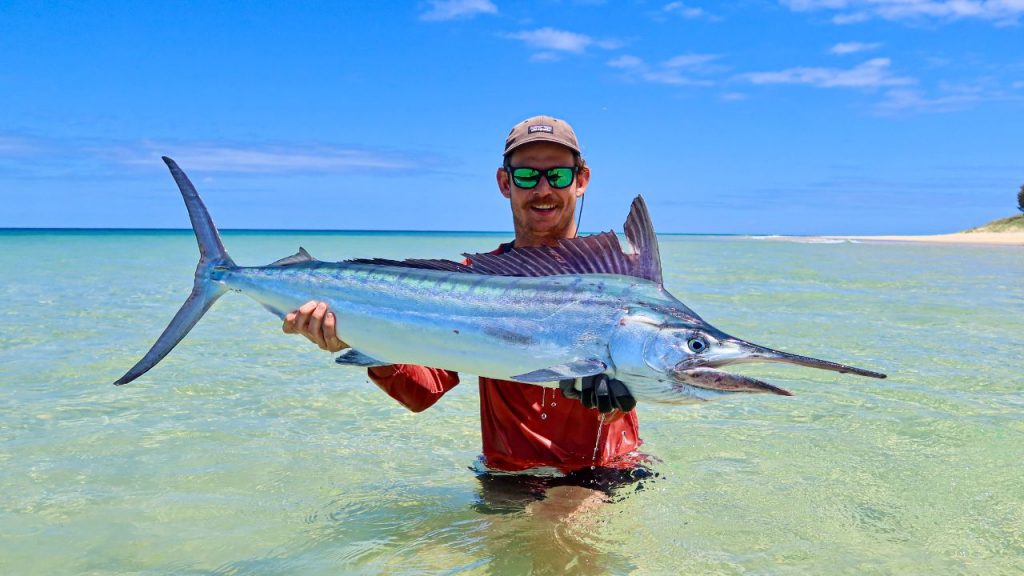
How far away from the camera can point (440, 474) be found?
15.0 ft

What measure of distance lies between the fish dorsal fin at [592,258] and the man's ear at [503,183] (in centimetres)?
101

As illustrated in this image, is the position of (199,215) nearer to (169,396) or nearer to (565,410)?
(565,410)

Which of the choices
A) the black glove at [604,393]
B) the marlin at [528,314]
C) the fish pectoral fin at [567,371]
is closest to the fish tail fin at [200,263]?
the marlin at [528,314]

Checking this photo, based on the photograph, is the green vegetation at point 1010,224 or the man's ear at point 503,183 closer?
the man's ear at point 503,183

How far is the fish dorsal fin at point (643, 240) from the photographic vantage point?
302 centimetres

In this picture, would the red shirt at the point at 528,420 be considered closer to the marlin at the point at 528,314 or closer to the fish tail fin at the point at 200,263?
the marlin at the point at 528,314

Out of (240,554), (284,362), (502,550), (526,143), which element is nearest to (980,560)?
(502,550)

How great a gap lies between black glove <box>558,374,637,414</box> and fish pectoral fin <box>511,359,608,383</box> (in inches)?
1.7

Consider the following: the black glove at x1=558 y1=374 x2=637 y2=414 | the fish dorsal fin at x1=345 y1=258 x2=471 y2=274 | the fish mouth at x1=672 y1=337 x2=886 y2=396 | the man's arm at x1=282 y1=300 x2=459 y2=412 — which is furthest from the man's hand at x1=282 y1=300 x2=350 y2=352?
the fish mouth at x1=672 y1=337 x2=886 y2=396

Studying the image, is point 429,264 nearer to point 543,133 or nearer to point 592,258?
point 592,258

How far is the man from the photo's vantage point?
3672mm

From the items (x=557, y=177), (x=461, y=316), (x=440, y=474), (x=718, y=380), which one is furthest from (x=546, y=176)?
(x=440, y=474)

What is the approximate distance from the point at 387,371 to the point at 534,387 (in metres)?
0.70

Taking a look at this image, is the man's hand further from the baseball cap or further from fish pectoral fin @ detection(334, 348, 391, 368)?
the baseball cap
